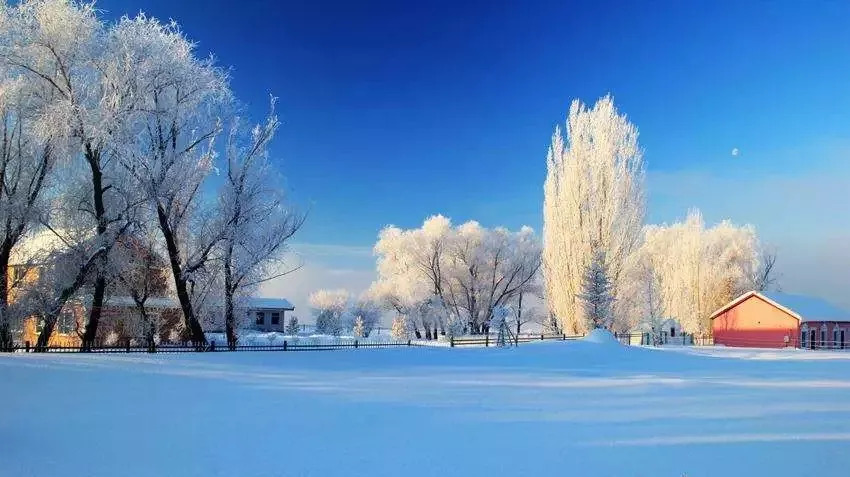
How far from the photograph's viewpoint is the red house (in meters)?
43.0

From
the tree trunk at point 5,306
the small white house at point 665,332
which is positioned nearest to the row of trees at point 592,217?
the small white house at point 665,332

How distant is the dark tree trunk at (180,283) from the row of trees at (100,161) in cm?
5

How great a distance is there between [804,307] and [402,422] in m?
43.3

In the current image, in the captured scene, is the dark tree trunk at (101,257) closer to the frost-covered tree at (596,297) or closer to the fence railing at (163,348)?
the fence railing at (163,348)

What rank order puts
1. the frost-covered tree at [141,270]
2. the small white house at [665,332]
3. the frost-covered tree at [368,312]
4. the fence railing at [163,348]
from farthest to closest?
the frost-covered tree at [368,312], the small white house at [665,332], the frost-covered tree at [141,270], the fence railing at [163,348]

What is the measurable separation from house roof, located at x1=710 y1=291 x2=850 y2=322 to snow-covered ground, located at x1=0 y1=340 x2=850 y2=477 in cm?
2609

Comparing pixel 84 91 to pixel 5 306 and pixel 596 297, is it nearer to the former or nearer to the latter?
pixel 5 306

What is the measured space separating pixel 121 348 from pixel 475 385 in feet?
48.1

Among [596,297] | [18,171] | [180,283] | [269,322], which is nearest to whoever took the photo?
[18,171]

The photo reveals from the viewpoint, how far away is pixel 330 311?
5853cm

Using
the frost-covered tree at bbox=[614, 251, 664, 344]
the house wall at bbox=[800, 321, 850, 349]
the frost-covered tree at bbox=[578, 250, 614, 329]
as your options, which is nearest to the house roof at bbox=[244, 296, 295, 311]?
the frost-covered tree at bbox=[578, 250, 614, 329]

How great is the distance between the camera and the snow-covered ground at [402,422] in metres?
7.95

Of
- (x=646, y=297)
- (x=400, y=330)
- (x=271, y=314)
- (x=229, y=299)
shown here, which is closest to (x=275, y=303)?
(x=271, y=314)

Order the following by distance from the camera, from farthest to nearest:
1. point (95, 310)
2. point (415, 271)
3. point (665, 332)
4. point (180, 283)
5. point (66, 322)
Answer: point (415, 271) < point (665, 332) < point (180, 283) < point (66, 322) < point (95, 310)
